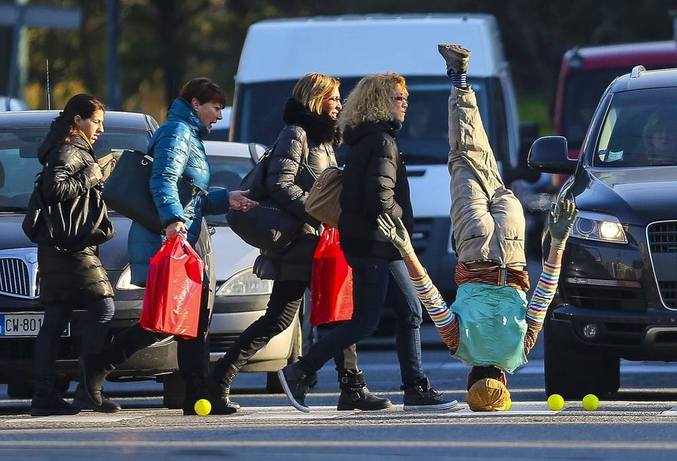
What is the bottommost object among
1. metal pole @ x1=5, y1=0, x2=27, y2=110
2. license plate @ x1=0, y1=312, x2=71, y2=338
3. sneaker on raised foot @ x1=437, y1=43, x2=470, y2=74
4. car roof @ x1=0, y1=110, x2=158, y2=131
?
metal pole @ x1=5, y1=0, x2=27, y2=110

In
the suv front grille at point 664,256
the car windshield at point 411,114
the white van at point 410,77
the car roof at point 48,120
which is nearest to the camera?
the suv front grille at point 664,256

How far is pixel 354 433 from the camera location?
9.55 metres

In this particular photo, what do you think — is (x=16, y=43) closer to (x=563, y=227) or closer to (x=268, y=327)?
(x=268, y=327)

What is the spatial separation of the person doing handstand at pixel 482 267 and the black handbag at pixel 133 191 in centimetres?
127

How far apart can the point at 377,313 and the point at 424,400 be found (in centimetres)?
52

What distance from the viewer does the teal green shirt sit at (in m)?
10.4

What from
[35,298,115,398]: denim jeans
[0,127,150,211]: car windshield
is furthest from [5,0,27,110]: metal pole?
[35,298,115,398]: denim jeans

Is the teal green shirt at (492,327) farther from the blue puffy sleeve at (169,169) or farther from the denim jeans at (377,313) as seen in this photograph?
the blue puffy sleeve at (169,169)

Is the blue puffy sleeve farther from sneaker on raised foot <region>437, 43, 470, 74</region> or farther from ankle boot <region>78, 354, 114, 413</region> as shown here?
sneaker on raised foot <region>437, 43, 470, 74</region>

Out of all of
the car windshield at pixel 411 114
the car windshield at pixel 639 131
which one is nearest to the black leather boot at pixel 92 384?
the car windshield at pixel 639 131

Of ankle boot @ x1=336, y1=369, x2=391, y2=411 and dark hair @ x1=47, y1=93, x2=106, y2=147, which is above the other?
dark hair @ x1=47, y1=93, x2=106, y2=147

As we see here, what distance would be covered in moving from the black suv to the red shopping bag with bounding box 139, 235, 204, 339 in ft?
6.56

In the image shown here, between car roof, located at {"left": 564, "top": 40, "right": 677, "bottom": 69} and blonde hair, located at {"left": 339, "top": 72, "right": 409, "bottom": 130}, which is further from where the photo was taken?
car roof, located at {"left": 564, "top": 40, "right": 677, "bottom": 69}

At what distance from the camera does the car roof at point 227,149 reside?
1363 cm
